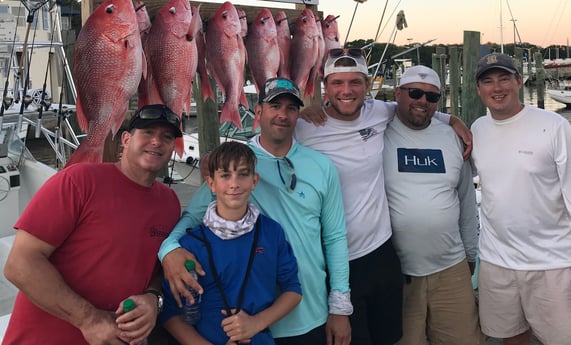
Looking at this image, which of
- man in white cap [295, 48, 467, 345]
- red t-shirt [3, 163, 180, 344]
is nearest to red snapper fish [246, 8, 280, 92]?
man in white cap [295, 48, 467, 345]

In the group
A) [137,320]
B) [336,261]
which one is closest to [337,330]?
[336,261]

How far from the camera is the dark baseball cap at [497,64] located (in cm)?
282

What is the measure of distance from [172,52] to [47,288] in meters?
1.22

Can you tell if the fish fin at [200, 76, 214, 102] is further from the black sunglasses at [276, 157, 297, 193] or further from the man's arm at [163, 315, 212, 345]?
the man's arm at [163, 315, 212, 345]

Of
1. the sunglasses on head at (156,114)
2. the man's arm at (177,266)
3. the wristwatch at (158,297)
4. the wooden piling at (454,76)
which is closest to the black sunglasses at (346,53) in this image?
the sunglasses on head at (156,114)

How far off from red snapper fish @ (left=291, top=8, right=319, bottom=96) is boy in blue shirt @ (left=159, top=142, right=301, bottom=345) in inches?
50.5

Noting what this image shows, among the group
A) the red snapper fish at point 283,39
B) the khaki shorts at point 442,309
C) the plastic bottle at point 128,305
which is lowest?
Answer: the khaki shorts at point 442,309

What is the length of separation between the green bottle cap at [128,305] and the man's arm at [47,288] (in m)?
0.08

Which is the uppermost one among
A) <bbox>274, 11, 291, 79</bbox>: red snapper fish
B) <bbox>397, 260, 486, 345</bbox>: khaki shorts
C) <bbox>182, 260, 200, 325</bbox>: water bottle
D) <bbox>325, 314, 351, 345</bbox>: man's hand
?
<bbox>274, 11, 291, 79</bbox>: red snapper fish

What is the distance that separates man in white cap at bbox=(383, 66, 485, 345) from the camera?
275 centimetres

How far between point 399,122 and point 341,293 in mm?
1194

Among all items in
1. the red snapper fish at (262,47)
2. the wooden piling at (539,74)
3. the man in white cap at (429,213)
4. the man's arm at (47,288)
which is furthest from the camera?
the wooden piling at (539,74)

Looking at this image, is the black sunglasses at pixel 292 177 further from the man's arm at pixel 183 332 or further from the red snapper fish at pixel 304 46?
the red snapper fish at pixel 304 46

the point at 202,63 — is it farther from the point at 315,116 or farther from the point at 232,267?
Result: the point at 232,267
